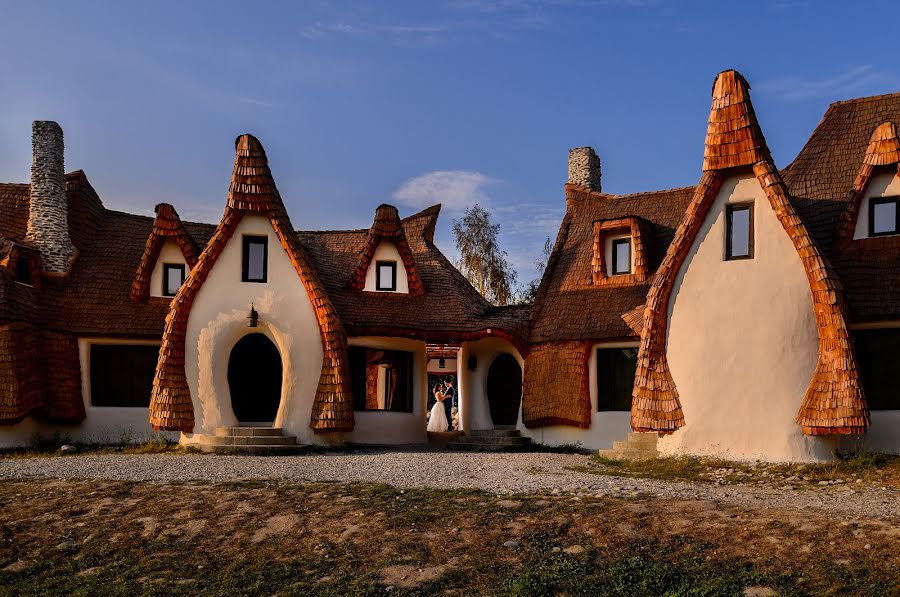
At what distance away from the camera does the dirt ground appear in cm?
928

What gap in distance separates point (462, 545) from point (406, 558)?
68cm

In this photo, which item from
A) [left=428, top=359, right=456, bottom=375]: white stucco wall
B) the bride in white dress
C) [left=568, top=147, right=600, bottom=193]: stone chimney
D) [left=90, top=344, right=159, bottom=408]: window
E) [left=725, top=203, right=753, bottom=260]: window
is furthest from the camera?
[left=428, top=359, right=456, bottom=375]: white stucco wall

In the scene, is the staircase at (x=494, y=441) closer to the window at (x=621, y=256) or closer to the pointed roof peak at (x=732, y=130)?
the window at (x=621, y=256)

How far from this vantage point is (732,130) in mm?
17969

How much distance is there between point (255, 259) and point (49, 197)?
19.6ft

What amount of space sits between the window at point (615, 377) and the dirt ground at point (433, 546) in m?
9.20

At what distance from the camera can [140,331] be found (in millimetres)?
22266

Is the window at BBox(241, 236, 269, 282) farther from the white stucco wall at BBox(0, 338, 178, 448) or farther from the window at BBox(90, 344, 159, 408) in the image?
the window at BBox(90, 344, 159, 408)

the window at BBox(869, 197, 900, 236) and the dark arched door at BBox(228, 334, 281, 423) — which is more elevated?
the window at BBox(869, 197, 900, 236)

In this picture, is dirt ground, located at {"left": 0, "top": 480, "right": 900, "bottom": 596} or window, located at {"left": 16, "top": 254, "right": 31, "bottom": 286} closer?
dirt ground, located at {"left": 0, "top": 480, "right": 900, "bottom": 596}

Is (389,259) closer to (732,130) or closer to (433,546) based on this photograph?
(732,130)

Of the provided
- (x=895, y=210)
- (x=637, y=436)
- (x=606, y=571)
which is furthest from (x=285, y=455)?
(x=895, y=210)

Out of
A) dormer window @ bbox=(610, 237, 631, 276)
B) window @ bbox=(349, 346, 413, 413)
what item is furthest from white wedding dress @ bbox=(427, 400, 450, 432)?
dormer window @ bbox=(610, 237, 631, 276)

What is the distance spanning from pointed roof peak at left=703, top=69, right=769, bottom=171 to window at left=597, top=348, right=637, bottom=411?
17.1 feet
